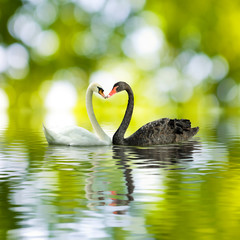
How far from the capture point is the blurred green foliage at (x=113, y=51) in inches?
1318

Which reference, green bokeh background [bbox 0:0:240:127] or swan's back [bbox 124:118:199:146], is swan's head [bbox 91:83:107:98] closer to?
swan's back [bbox 124:118:199:146]

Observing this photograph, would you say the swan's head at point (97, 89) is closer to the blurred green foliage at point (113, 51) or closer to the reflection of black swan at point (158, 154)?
the reflection of black swan at point (158, 154)

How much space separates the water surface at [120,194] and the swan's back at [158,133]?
51 cm

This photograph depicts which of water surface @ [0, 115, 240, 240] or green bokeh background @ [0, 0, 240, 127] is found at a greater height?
green bokeh background @ [0, 0, 240, 127]

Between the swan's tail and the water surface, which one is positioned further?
the swan's tail

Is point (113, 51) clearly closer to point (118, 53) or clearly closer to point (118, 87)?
point (118, 53)

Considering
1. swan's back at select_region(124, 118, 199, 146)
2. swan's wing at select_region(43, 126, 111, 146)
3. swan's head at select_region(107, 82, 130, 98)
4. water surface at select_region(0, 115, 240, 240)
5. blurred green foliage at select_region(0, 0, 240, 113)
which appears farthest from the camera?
blurred green foliage at select_region(0, 0, 240, 113)

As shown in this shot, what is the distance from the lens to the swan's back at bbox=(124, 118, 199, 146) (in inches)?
451

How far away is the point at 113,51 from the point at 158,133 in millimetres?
24732

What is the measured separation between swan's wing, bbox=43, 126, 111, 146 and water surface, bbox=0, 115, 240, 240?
34 cm

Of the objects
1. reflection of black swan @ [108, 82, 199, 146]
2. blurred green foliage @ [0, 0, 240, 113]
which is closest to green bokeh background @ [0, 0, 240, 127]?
blurred green foliage @ [0, 0, 240, 113]

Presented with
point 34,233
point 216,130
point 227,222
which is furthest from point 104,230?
point 216,130

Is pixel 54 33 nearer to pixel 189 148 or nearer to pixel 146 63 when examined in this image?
pixel 146 63

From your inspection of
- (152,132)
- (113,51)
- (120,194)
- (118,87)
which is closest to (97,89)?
(118,87)
